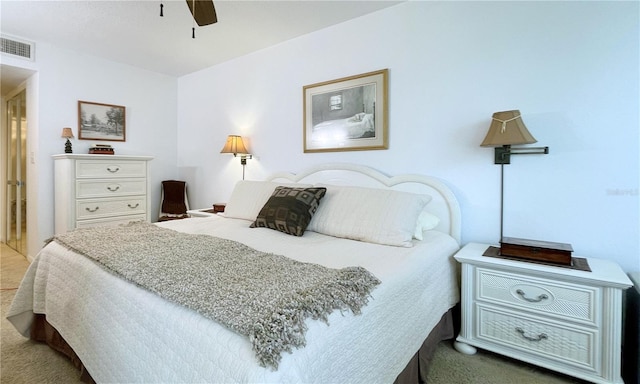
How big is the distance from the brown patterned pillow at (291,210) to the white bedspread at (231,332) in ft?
0.30

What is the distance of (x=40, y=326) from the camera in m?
1.87

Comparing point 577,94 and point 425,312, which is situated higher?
point 577,94

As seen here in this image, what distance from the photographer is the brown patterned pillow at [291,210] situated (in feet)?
6.89

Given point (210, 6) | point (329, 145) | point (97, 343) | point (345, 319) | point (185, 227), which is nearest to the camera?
point (345, 319)

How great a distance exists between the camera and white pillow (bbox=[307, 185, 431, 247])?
1864 millimetres

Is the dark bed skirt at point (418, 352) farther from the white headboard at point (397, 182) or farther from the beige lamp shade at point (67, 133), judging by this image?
the beige lamp shade at point (67, 133)

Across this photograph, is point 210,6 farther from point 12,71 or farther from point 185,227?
point 12,71

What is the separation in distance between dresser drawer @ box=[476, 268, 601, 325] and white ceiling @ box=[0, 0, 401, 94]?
84.6 inches

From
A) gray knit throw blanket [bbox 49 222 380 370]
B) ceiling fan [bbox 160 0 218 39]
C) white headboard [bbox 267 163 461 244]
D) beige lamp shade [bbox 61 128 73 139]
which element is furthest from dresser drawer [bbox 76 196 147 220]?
ceiling fan [bbox 160 0 218 39]

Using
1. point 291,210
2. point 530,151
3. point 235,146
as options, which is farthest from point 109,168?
point 530,151

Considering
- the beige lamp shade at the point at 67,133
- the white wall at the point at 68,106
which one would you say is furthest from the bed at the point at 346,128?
the beige lamp shade at the point at 67,133

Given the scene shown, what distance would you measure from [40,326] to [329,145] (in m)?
2.40

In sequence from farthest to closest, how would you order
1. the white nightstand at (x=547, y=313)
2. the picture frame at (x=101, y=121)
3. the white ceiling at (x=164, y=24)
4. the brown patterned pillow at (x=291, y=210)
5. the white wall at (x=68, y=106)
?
the picture frame at (x=101, y=121) → the white wall at (x=68, y=106) → the white ceiling at (x=164, y=24) → the brown patterned pillow at (x=291, y=210) → the white nightstand at (x=547, y=313)

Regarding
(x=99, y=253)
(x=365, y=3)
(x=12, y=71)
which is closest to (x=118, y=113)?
(x=12, y=71)
